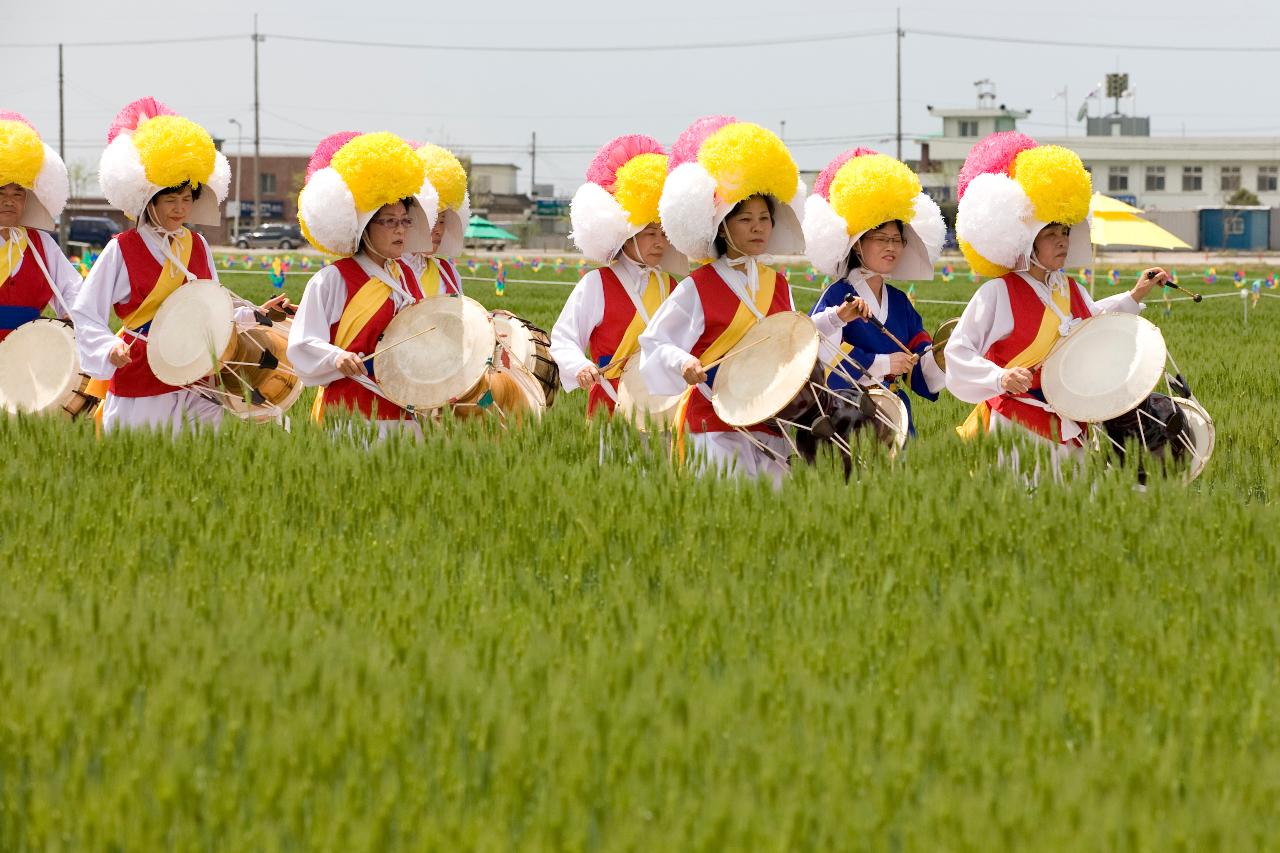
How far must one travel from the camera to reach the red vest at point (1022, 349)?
636cm

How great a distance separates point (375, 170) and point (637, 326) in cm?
141

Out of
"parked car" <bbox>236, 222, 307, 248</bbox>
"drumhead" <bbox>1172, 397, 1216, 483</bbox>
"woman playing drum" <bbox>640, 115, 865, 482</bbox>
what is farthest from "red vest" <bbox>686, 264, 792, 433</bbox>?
"parked car" <bbox>236, 222, 307, 248</bbox>

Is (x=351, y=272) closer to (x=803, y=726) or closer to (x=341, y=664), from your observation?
(x=341, y=664)

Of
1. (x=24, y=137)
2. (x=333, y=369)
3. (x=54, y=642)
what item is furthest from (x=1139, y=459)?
(x=24, y=137)

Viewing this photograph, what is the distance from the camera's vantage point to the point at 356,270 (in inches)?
263

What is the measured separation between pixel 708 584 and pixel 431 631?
2.81ft

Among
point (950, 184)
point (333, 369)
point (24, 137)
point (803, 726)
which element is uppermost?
point (950, 184)

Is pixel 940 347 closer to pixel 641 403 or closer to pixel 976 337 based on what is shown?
pixel 976 337

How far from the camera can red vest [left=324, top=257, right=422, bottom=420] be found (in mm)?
6574

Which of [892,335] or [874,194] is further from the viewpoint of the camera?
[874,194]

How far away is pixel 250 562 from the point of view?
4.62m

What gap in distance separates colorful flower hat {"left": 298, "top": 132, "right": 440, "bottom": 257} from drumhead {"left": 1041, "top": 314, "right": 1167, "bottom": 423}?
2647 millimetres

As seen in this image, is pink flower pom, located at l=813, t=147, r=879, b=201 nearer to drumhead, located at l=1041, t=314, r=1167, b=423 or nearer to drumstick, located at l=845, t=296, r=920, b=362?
drumstick, located at l=845, t=296, r=920, b=362

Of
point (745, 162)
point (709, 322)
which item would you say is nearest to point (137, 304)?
point (709, 322)
